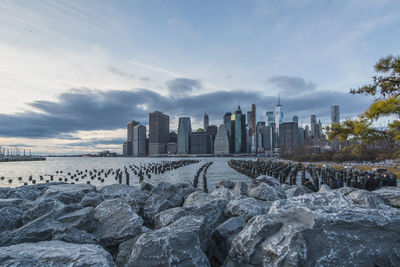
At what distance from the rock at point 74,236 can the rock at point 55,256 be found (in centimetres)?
85

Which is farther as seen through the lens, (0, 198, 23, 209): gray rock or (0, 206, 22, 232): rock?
(0, 198, 23, 209): gray rock

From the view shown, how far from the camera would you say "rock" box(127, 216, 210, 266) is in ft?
12.1

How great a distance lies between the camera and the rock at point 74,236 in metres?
4.97

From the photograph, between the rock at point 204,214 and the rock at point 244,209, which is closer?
the rock at point 204,214

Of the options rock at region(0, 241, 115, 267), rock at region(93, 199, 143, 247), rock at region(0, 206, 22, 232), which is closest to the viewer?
rock at region(0, 241, 115, 267)

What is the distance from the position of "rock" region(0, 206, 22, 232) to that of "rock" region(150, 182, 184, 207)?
182 inches

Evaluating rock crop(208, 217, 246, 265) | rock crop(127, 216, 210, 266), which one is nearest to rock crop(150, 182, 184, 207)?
rock crop(208, 217, 246, 265)

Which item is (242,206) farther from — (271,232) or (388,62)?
(388,62)

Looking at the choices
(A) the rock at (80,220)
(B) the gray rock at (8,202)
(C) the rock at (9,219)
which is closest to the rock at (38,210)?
(C) the rock at (9,219)

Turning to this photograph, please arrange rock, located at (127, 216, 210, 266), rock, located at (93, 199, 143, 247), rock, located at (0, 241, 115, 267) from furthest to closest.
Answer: rock, located at (93, 199, 143, 247)
rock, located at (127, 216, 210, 266)
rock, located at (0, 241, 115, 267)

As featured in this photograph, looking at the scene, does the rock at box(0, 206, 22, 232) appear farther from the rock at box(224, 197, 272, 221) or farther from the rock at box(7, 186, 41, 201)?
the rock at box(7, 186, 41, 201)

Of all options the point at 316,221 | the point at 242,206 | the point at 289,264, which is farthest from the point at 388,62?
the point at 289,264

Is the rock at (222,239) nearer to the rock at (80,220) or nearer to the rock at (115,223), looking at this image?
the rock at (115,223)

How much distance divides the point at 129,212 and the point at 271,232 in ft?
11.7
